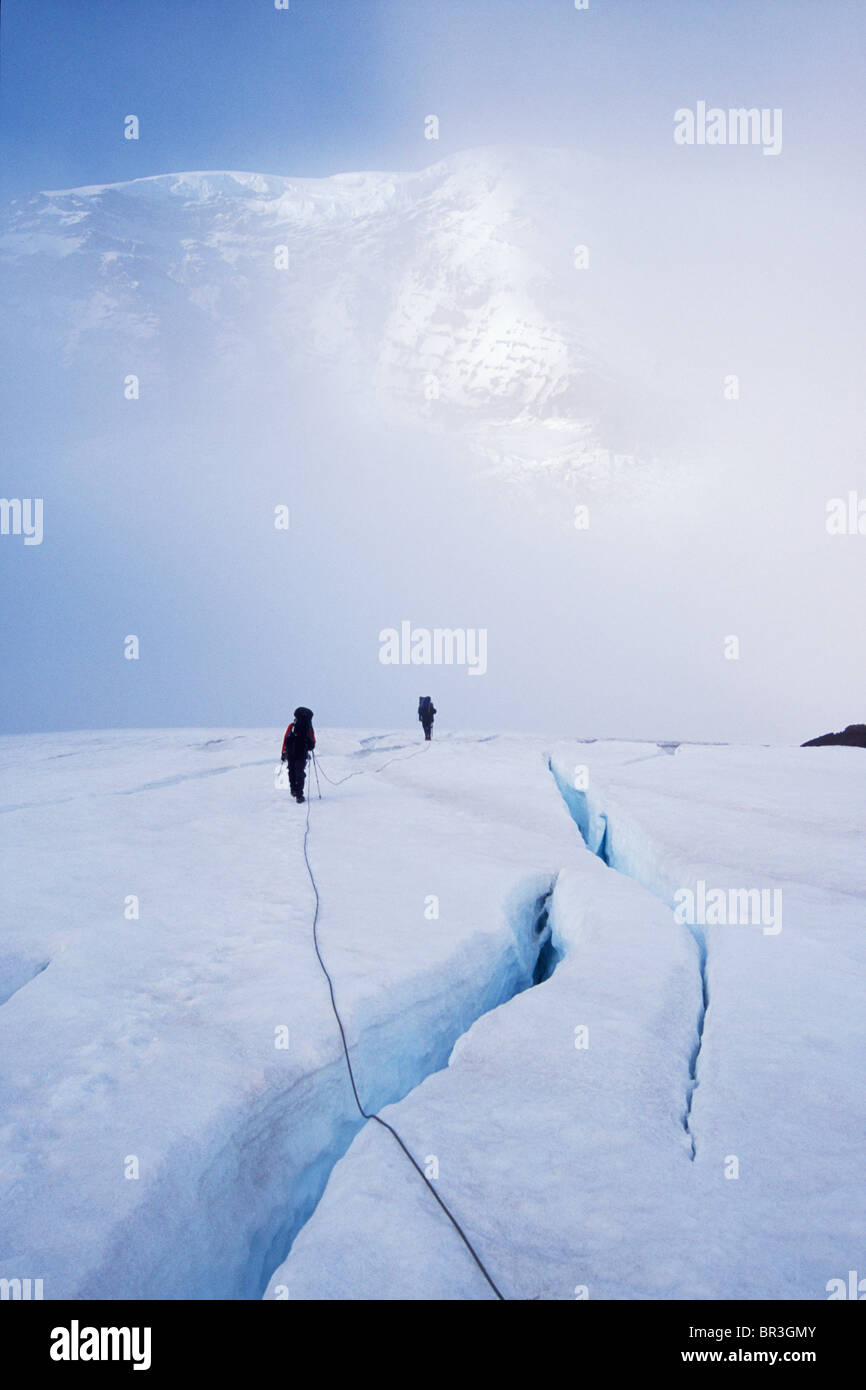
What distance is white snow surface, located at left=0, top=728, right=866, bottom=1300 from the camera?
8.04ft

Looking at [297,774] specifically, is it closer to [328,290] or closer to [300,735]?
[300,735]

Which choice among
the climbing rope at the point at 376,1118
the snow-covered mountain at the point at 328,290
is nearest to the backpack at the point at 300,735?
the climbing rope at the point at 376,1118

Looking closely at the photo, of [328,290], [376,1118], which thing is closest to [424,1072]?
[376,1118]

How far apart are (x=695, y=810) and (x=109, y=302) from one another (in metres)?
159

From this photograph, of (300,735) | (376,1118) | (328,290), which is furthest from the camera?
(328,290)

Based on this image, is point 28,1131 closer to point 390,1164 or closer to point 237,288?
point 390,1164

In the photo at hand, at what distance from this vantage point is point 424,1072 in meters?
4.36

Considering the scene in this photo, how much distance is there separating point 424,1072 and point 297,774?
574 cm

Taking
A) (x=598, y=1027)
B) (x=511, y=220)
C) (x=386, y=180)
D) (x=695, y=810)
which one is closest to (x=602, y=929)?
(x=598, y=1027)

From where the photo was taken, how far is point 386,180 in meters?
163

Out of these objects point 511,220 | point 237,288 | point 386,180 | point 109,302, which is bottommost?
point 109,302

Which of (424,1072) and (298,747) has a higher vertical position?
(298,747)

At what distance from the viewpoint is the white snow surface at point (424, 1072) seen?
2.45 m

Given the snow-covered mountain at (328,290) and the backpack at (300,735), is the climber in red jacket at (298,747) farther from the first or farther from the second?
the snow-covered mountain at (328,290)
